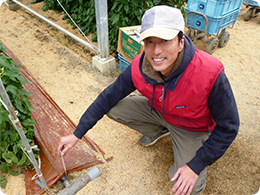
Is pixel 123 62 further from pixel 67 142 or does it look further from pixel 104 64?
pixel 67 142

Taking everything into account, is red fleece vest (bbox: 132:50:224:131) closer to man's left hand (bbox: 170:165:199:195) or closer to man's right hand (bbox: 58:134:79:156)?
man's left hand (bbox: 170:165:199:195)

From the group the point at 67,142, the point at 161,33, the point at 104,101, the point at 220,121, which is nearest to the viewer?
the point at 161,33

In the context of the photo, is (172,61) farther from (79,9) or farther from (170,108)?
(79,9)

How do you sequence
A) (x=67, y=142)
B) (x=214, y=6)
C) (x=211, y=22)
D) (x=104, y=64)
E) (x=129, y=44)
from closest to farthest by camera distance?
(x=67, y=142), (x=129, y=44), (x=104, y=64), (x=214, y=6), (x=211, y=22)

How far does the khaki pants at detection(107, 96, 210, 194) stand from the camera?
69.8 inches

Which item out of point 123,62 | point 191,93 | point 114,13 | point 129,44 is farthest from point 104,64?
point 191,93

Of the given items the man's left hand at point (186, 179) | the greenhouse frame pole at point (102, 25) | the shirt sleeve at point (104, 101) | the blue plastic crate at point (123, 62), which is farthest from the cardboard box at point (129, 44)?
the man's left hand at point (186, 179)

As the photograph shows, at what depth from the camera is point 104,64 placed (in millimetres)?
3189

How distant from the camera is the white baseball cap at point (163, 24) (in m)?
1.26

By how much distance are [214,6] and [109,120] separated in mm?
2486

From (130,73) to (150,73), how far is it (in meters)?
0.21

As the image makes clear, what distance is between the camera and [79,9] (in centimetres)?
409

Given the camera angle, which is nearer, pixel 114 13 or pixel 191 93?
pixel 191 93

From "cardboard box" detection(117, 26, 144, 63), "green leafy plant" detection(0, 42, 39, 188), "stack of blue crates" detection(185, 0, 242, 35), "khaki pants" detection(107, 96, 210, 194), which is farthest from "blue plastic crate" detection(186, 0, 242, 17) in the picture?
"green leafy plant" detection(0, 42, 39, 188)
